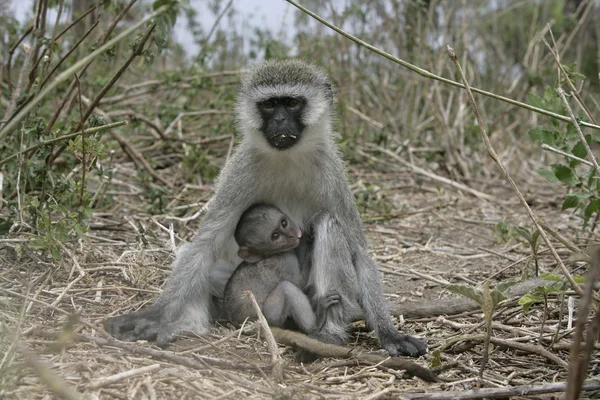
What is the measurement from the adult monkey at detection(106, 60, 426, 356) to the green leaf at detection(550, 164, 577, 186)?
63.9 inches

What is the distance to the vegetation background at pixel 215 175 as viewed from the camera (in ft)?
11.8

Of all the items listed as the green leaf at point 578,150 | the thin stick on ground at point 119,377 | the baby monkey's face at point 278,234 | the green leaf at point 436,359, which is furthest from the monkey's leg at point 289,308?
the green leaf at point 578,150

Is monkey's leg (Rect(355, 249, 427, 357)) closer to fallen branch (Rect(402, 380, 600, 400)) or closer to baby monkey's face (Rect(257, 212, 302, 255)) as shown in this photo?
baby monkey's face (Rect(257, 212, 302, 255))

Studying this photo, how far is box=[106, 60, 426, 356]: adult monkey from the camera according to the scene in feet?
14.8

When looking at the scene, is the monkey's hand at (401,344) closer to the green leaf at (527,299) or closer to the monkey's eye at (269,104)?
the green leaf at (527,299)

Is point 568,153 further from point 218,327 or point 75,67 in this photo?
point 75,67

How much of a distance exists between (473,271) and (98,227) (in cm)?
352

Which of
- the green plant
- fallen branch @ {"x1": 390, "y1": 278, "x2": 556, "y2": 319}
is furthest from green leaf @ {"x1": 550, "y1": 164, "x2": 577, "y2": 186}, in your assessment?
fallen branch @ {"x1": 390, "y1": 278, "x2": 556, "y2": 319}

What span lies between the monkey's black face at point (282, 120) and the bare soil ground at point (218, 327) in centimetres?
134

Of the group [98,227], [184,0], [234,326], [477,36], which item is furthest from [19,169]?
[477,36]

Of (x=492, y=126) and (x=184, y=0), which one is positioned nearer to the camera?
(x=184, y=0)

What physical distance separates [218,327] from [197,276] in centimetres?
40

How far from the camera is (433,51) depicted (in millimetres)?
9766

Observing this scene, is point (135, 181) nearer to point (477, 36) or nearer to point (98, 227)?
point (98, 227)
